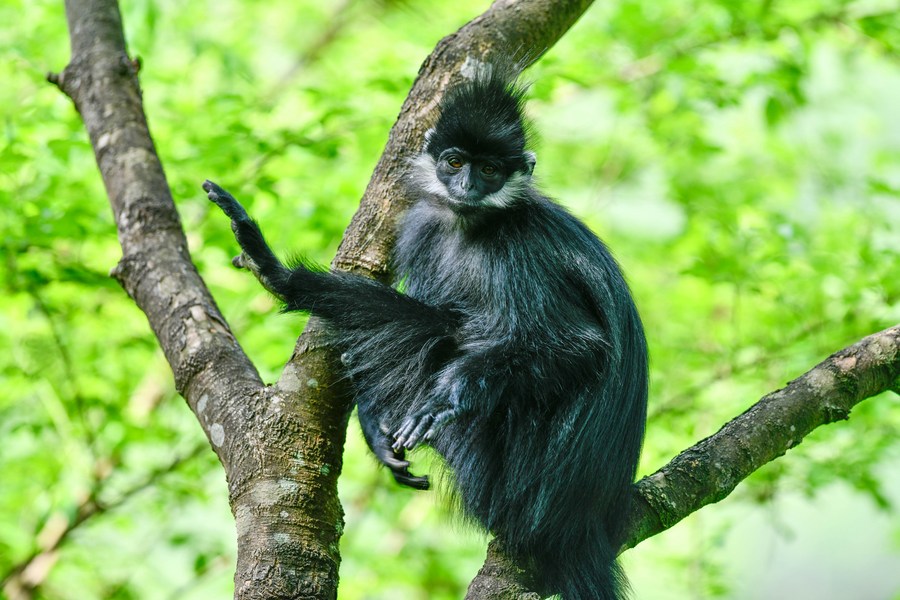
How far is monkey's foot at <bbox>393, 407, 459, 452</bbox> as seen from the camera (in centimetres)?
279

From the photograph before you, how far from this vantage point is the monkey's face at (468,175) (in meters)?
3.53

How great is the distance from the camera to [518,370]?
3.12 m

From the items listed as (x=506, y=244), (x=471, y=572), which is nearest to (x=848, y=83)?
(x=471, y=572)

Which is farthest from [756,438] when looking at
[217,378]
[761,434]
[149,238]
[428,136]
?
[149,238]

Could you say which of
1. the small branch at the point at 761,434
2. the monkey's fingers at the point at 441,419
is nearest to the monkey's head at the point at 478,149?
the monkey's fingers at the point at 441,419

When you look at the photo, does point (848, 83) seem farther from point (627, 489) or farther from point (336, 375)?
point (336, 375)

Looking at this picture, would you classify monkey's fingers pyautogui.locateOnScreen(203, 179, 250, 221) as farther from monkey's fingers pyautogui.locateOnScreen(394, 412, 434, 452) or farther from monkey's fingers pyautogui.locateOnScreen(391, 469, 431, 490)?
monkey's fingers pyautogui.locateOnScreen(391, 469, 431, 490)

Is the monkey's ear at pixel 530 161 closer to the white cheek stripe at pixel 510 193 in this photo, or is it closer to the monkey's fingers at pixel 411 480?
the white cheek stripe at pixel 510 193

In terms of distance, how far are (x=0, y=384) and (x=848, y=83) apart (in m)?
7.45

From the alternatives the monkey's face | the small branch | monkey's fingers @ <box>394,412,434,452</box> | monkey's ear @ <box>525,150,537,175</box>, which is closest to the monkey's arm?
monkey's fingers @ <box>394,412,434,452</box>

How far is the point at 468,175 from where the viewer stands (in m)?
3.56

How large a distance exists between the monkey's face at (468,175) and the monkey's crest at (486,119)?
0.10 feet

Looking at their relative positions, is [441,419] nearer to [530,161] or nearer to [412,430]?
[412,430]

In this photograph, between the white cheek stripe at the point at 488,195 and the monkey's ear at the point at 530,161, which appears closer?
the white cheek stripe at the point at 488,195
